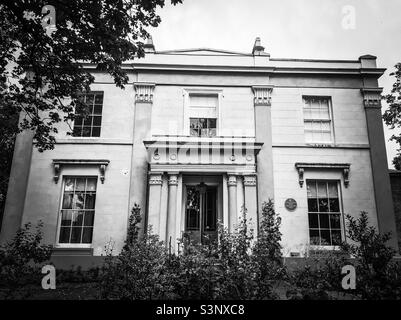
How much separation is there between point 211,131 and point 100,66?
5857 millimetres

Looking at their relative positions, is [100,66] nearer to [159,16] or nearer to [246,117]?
[159,16]

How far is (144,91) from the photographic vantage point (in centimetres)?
1360

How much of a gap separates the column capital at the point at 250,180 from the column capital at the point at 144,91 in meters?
5.43

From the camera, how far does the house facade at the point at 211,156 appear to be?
12.0 meters

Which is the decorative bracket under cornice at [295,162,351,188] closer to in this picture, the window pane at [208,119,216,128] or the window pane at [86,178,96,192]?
the window pane at [208,119,216,128]

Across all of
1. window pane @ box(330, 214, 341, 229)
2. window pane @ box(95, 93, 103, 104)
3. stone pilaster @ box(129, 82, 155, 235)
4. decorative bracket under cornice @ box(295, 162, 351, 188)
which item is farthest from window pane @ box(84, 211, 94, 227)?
window pane @ box(330, 214, 341, 229)

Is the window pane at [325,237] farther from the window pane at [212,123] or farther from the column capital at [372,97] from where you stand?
the window pane at [212,123]

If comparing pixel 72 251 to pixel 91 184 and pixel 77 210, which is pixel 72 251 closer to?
pixel 77 210

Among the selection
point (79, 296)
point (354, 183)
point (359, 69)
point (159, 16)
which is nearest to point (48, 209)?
point (79, 296)

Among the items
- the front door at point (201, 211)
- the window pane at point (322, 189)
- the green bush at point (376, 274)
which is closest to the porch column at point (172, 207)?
the front door at point (201, 211)

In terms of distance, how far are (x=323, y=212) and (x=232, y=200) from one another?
4012 mm

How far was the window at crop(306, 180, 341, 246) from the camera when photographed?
12.4 metres

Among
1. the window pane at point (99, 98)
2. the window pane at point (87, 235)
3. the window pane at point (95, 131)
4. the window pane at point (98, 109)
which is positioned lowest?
the window pane at point (87, 235)

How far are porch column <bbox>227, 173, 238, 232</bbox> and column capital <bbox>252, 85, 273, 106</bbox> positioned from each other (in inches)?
151
